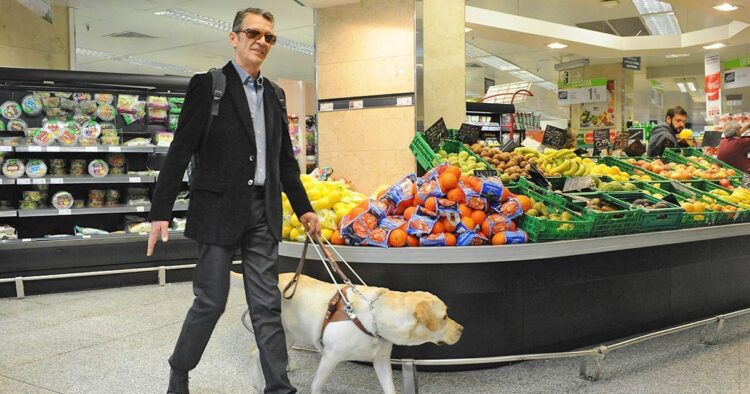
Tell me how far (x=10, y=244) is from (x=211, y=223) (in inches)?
150

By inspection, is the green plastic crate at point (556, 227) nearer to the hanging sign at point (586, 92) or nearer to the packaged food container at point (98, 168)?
the packaged food container at point (98, 168)

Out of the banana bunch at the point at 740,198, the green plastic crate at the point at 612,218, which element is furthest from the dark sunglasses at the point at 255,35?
the banana bunch at the point at 740,198

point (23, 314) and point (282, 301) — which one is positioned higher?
point (282, 301)

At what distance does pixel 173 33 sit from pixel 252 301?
11.0m

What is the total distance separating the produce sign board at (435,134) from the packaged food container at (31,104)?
147 inches

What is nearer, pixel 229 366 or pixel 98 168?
pixel 229 366

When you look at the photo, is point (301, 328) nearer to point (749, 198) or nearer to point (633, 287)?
point (633, 287)

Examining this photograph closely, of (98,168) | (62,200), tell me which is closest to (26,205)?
(62,200)

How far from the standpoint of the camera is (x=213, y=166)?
8.14ft

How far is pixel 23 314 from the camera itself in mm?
4715

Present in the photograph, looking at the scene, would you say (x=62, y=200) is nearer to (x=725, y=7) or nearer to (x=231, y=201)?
(x=231, y=201)

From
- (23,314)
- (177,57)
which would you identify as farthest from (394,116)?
(177,57)

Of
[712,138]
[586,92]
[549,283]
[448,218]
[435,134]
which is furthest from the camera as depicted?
[586,92]

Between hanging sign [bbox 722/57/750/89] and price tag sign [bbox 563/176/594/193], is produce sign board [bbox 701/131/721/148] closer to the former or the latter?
price tag sign [bbox 563/176/594/193]
